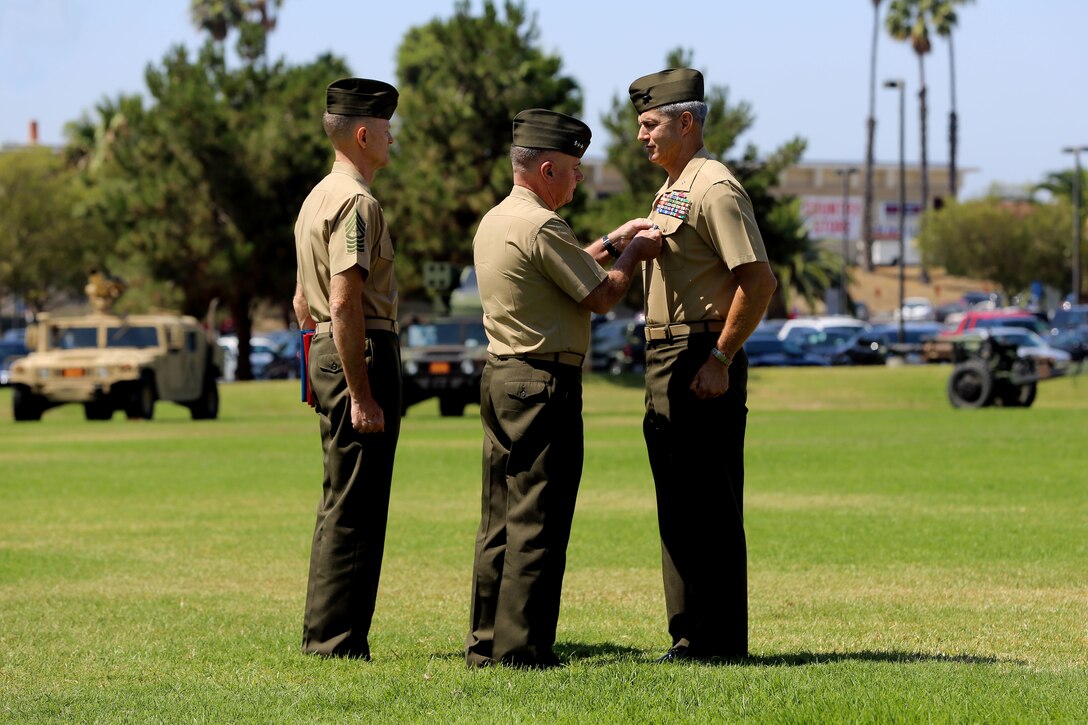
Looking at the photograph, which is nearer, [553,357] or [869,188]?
[553,357]

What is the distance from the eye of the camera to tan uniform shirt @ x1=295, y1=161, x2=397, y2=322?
22.4 ft

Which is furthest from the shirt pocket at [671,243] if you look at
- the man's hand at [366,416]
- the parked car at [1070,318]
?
the parked car at [1070,318]

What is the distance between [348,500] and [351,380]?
0.49 m

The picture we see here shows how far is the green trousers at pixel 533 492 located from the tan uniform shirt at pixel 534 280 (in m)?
0.10

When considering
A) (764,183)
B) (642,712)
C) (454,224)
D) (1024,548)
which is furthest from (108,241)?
(642,712)

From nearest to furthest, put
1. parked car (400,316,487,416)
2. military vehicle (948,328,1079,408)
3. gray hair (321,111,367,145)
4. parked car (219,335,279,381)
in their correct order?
gray hair (321,111,367,145), parked car (400,316,487,416), military vehicle (948,328,1079,408), parked car (219,335,279,381)

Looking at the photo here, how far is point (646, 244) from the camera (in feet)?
22.1

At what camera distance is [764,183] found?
50.1 meters

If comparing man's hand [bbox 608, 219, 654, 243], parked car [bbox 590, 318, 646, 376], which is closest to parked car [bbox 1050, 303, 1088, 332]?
parked car [bbox 590, 318, 646, 376]

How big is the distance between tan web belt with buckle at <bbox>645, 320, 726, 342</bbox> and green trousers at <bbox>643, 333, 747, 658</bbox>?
0.02 meters

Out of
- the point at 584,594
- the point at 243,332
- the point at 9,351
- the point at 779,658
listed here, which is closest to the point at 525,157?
the point at 779,658

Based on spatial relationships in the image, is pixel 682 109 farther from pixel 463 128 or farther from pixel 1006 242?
pixel 1006 242

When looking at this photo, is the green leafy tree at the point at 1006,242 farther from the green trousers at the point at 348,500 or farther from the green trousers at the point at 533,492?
the green trousers at the point at 533,492

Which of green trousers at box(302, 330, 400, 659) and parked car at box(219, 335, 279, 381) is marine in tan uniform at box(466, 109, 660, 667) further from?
parked car at box(219, 335, 279, 381)
